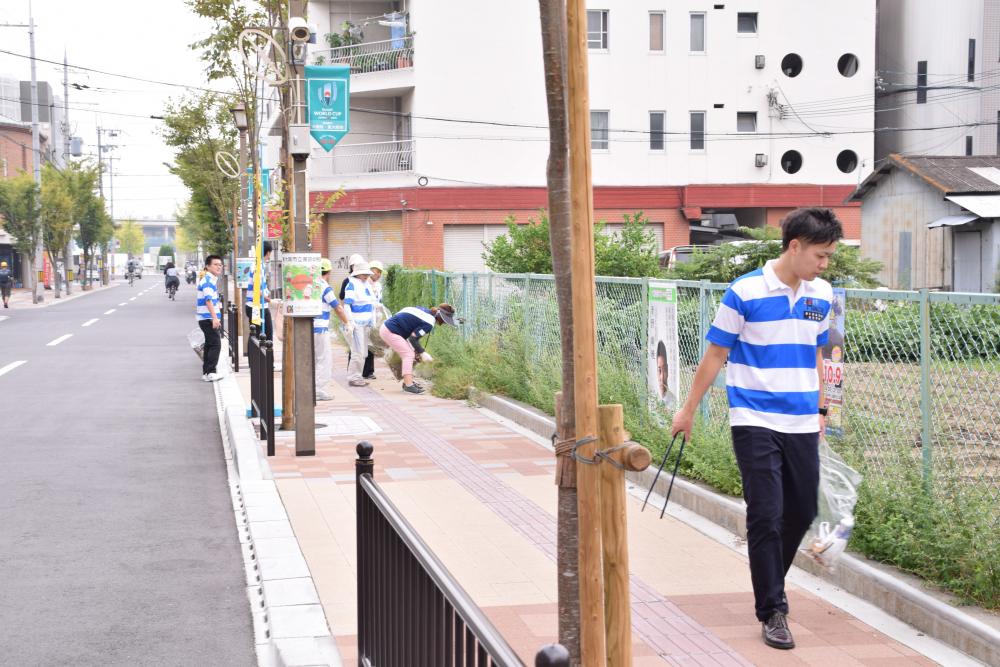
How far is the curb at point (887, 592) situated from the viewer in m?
4.79

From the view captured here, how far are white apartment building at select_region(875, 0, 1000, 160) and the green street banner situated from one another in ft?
111

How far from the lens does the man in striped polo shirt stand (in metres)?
4.98

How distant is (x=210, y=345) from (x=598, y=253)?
6109 mm

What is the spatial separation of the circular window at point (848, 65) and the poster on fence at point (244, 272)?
2434cm

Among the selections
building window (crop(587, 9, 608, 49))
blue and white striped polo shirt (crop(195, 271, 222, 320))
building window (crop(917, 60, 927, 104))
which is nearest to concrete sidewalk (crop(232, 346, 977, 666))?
blue and white striped polo shirt (crop(195, 271, 222, 320))

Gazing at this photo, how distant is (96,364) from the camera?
20547mm

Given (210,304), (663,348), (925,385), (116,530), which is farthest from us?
(210,304)

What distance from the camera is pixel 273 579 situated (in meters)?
6.13

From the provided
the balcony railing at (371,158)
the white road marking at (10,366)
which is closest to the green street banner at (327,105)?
the white road marking at (10,366)

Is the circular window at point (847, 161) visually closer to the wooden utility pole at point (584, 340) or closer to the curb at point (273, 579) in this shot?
the curb at point (273, 579)

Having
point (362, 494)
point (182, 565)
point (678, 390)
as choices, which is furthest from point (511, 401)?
point (362, 494)

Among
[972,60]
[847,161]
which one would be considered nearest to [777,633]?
[847,161]

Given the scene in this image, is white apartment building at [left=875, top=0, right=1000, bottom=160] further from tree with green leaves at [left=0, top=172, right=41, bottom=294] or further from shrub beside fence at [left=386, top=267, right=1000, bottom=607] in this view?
shrub beside fence at [left=386, top=267, right=1000, bottom=607]

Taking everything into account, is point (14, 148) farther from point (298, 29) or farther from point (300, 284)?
point (300, 284)
